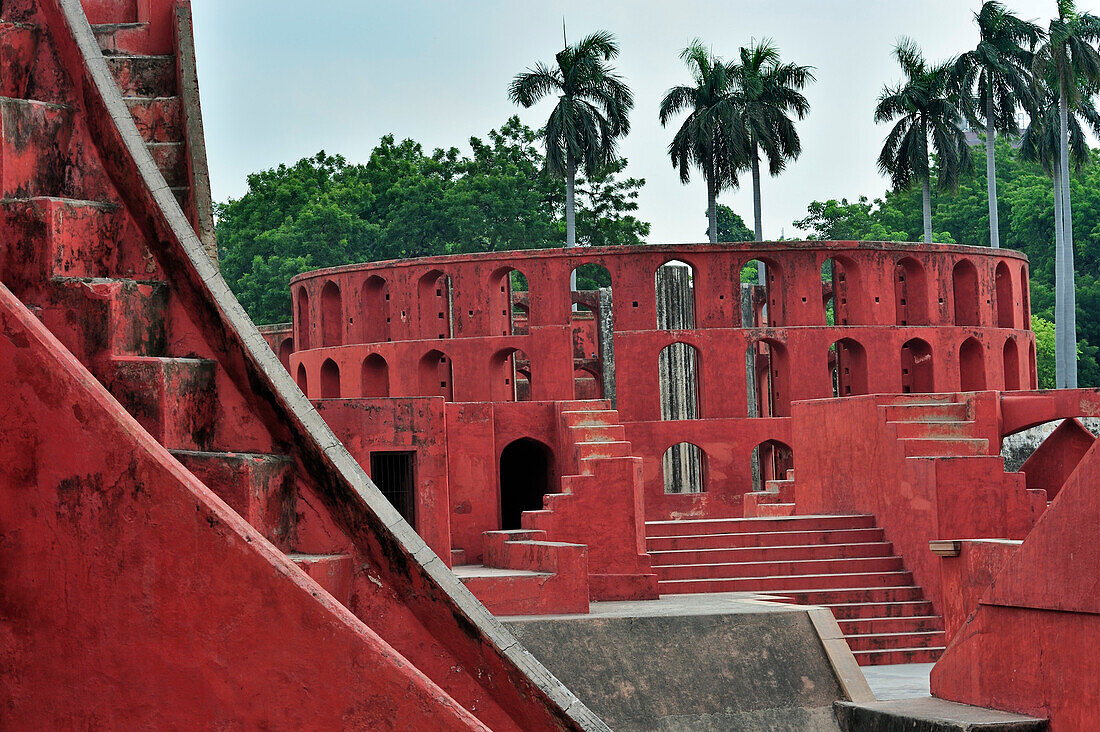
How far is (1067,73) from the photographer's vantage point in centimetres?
3053

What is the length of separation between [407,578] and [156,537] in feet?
4.69

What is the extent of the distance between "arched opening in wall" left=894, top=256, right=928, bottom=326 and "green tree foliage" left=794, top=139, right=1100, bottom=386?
9850 mm

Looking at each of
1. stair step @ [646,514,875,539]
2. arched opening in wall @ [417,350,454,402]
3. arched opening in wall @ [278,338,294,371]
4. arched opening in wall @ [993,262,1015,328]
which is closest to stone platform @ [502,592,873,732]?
stair step @ [646,514,875,539]

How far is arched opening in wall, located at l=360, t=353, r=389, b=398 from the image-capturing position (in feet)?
79.9

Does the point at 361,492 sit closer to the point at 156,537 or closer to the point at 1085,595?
the point at 156,537

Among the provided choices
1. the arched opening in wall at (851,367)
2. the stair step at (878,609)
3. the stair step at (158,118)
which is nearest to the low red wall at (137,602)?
the stair step at (158,118)

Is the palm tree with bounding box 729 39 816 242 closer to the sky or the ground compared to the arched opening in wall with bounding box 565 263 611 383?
closer to the sky

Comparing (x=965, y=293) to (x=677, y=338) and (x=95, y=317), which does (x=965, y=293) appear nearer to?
(x=677, y=338)

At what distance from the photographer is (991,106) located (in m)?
33.0

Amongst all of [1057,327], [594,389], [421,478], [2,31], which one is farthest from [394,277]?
[2,31]

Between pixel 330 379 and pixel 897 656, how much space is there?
1348 cm

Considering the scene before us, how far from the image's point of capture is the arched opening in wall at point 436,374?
77.4 ft

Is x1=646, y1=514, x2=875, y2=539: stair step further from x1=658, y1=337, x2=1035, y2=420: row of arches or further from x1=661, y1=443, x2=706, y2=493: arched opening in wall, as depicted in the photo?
x1=661, y1=443, x2=706, y2=493: arched opening in wall

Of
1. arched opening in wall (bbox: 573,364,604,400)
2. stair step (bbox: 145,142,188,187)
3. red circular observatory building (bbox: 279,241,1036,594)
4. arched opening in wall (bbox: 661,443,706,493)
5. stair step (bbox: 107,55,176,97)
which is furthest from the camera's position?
arched opening in wall (bbox: 573,364,604,400)
